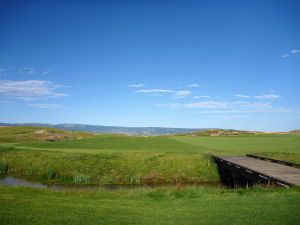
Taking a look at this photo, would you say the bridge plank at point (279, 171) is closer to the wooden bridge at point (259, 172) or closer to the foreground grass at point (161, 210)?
the wooden bridge at point (259, 172)

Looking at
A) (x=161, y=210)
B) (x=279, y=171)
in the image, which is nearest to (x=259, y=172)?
(x=279, y=171)

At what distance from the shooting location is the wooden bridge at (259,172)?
20714 millimetres

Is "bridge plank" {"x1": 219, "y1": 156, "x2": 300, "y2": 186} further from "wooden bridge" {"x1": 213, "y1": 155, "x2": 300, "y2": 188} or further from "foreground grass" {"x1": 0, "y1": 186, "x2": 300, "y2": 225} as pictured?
"foreground grass" {"x1": 0, "y1": 186, "x2": 300, "y2": 225}

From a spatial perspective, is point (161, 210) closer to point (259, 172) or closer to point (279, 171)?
point (259, 172)

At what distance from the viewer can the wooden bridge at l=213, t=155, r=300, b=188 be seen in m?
20.7

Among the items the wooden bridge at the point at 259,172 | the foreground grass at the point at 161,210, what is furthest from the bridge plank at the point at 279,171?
the foreground grass at the point at 161,210

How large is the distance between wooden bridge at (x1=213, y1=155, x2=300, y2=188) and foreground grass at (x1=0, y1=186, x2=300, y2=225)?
3.19m

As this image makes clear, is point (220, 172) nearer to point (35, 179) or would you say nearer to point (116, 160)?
point (116, 160)

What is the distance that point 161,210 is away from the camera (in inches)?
545

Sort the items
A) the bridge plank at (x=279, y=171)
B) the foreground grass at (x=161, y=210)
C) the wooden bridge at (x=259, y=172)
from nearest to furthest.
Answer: the foreground grass at (x=161, y=210)
the bridge plank at (x=279, y=171)
the wooden bridge at (x=259, y=172)

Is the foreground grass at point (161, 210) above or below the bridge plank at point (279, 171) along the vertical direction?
below

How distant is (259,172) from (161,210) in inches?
483

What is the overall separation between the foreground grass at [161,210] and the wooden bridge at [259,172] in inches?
126

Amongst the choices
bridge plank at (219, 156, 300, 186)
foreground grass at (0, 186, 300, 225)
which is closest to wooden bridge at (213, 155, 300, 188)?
bridge plank at (219, 156, 300, 186)
